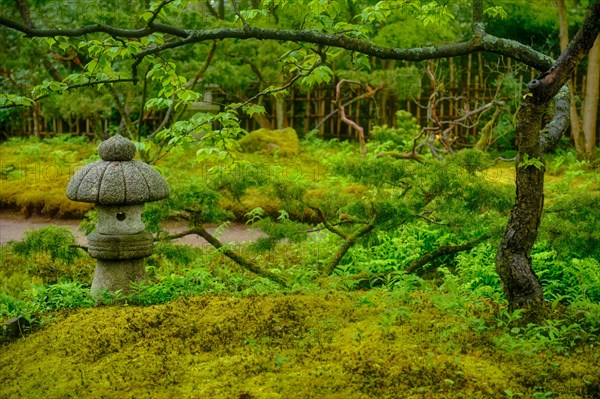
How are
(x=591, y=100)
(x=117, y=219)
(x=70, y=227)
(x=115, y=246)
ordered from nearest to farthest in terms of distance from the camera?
(x=115, y=246), (x=117, y=219), (x=70, y=227), (x=591, y=100)

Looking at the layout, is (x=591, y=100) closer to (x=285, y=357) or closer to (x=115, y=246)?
(x=115, y=246)

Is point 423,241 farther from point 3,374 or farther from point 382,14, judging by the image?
point 3,374

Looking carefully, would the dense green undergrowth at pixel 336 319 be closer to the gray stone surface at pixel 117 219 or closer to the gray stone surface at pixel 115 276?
the gray stone surface at pixel 115 276

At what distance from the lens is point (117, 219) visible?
5633mm

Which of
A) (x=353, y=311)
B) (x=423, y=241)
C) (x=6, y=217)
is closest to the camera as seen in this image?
(x=353, y=311)

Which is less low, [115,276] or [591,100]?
[591,100]

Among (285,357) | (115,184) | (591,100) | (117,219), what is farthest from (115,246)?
(591,100)

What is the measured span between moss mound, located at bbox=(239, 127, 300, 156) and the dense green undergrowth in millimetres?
6930

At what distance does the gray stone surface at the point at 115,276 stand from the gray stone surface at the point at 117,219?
260 millimetres

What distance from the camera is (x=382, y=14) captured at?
4320 mm

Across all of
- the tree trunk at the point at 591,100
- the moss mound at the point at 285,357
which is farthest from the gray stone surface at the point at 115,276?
the tree trunk at the point at 591,100

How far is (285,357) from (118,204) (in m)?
2.61

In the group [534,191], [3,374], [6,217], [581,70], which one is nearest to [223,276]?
[3,374]

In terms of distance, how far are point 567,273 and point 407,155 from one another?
309 cm
